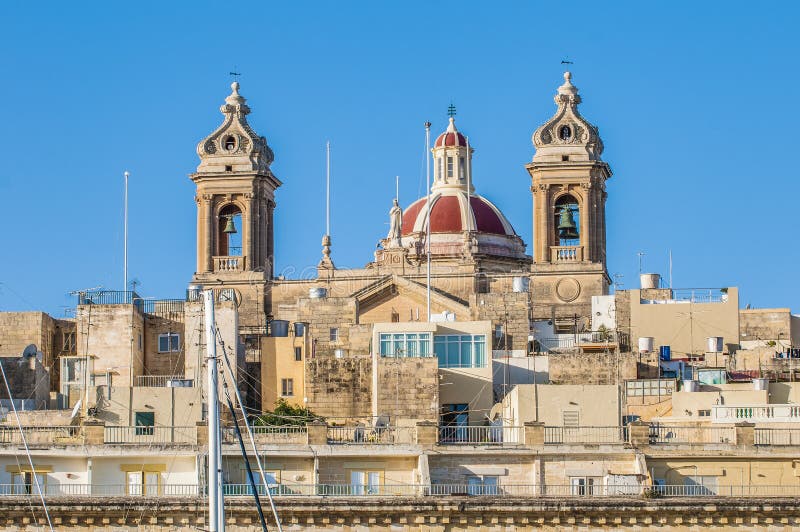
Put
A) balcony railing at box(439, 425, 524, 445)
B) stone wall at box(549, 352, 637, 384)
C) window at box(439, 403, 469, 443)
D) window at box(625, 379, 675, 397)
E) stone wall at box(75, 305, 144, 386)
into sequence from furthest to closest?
1. stone wall at box(75, 305, 144, 386)
2. stone wall at box(549, 352, 637, 384)
3. window at box(625, 379, 675, 397)
4. window at box(439, 403, 469, 443)
5. balcony railing at box(439, 425, 524, 445)

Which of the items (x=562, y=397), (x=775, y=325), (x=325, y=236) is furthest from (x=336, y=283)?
(x=562, y=397)

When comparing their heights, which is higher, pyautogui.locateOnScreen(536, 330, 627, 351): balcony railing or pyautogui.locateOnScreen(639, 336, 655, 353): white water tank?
pyautogui.locateOnScreen(536, 330, 627, 351): balcony railing

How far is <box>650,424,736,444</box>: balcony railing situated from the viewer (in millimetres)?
65875

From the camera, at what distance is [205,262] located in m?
93.5

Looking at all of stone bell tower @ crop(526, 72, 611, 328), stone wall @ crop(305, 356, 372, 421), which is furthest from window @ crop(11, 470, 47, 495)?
stone bell tower @ crop(526, 72, 611, 328)

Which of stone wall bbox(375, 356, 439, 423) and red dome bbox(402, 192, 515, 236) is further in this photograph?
red dome bbox(402, 192, 515, 236)

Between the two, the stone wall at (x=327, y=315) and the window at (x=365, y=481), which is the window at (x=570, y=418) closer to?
the window at (x=365, y=481)

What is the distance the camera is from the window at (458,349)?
73938 millimetres

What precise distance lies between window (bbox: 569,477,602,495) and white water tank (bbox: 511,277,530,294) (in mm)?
20163

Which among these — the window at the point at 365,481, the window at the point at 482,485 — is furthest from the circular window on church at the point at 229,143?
the window at the point at 482,485

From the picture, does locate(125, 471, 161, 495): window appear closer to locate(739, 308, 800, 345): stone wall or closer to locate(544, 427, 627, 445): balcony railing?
locate(544, 427, 627, 445): balcony railing

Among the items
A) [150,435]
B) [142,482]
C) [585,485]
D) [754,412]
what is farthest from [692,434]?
[142,482]

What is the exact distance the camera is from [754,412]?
69.0 meters

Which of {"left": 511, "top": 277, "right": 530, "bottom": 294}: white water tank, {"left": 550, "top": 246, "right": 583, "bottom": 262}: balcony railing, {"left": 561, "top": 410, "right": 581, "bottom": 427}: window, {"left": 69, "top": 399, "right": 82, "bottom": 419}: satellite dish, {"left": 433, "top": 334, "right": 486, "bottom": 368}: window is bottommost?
{"left": 561, "top": 410, "right": 581, "bottom": 427}: window
